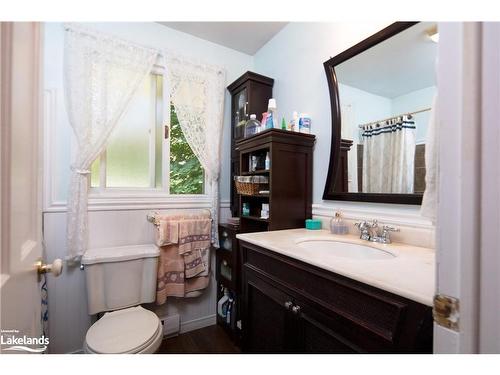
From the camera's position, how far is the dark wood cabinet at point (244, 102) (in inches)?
72.9

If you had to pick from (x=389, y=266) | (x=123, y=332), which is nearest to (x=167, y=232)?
(x=123, y=332)

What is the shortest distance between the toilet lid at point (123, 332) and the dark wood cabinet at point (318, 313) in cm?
52

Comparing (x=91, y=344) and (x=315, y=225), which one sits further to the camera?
(x=315, y=225)

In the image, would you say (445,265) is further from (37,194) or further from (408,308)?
(37,194)

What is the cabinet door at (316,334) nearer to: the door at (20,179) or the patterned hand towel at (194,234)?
the door at (20,179)

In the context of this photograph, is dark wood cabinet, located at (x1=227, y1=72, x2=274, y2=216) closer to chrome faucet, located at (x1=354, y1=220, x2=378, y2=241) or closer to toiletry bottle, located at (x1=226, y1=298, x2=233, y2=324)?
toiletry bottle, located at (x1=226, y1=298, x2=233, y2=324)

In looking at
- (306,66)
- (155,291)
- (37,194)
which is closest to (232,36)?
(306,66)

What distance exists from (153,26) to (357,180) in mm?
1858

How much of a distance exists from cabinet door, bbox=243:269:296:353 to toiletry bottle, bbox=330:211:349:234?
505 mm

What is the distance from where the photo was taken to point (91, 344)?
1.09m

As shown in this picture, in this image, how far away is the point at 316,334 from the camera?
0.85 metres

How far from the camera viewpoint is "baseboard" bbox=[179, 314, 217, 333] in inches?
72.5

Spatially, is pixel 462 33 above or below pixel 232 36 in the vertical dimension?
below

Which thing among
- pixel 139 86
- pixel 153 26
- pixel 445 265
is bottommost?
pixel 445 265
